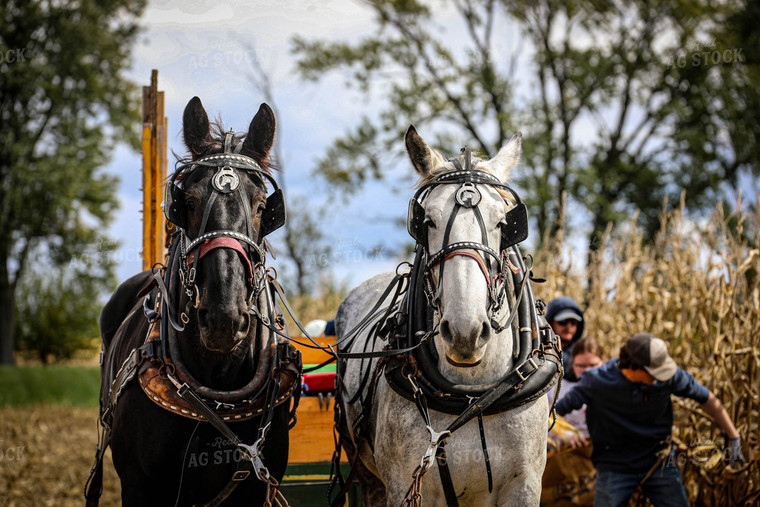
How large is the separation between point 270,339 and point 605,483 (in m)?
2.61

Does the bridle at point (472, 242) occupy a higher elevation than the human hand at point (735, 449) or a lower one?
higher

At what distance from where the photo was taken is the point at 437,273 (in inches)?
118

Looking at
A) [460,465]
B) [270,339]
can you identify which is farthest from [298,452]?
[460,465]

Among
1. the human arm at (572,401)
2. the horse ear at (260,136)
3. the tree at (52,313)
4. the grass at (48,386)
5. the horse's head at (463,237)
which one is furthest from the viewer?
the tree at (52,313)

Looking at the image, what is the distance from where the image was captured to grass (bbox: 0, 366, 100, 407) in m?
18.1

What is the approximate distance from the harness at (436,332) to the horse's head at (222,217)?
70 cm

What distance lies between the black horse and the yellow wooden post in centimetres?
162

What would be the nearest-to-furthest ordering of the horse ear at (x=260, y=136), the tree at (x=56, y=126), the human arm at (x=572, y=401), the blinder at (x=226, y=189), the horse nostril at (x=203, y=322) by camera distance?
the horse nostril at (x=203, y=322) < the blinder at (x=226, y=189) < the horse ear at (x=260, y=136) < the human arm at (x=572, y=401) < the tree at (x=56, y=126)

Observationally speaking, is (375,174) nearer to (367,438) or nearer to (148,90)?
(148,90)

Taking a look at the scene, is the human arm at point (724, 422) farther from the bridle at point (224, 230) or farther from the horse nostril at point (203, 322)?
the horse nostril at point (203, 322)

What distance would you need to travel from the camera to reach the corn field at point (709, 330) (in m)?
5.36

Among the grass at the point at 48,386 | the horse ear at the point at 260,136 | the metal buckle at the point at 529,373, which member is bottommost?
the grass at the point at 48,386

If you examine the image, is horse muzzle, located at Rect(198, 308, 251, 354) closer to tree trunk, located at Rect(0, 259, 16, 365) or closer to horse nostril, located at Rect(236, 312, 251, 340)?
horse nostril, located at Rect(236, 312, 251, 340)

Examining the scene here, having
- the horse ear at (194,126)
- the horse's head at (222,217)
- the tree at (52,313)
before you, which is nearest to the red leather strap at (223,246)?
the horse's head at (222,217)
